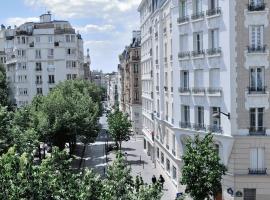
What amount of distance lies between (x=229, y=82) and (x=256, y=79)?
2.05 m

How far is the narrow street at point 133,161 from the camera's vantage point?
Answer: 49250mm

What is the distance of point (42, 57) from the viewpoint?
340 feet

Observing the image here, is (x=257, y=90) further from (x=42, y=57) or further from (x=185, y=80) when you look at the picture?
(x=42, y=57)

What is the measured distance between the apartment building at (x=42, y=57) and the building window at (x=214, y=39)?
7014cm

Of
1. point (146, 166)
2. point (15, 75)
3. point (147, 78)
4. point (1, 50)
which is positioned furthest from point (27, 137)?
point (1, 50)

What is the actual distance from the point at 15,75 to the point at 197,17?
254 ft

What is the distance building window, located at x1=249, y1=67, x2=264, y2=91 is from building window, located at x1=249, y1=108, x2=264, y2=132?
5.36 ft

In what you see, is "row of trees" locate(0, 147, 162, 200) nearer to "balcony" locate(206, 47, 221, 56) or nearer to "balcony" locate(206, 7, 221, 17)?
"balcony" locate(206, 47, 221, 56)

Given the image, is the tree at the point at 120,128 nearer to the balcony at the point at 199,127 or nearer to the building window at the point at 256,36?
the balcony at the point at 199,127

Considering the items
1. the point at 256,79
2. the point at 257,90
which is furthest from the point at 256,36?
the point at 257,90

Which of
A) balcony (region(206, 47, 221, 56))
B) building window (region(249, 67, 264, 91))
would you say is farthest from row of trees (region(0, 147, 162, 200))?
balcony (region(206, 47, 221, 56))

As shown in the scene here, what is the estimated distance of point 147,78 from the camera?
6762cm

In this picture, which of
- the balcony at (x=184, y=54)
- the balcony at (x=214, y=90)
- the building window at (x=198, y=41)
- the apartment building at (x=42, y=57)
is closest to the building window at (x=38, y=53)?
the apartment building at (x=42, y=57)

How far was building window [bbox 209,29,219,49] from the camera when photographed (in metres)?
36.0
